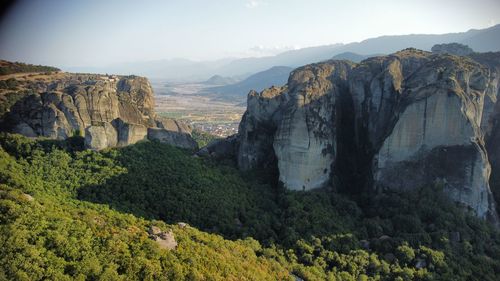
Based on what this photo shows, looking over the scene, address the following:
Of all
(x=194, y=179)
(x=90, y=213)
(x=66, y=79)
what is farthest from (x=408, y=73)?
(x=66, y=79)

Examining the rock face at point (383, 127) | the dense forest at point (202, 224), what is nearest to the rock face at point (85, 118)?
the dense forest at point (202, 224)

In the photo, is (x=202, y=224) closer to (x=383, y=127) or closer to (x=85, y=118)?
(x=85, y=118)

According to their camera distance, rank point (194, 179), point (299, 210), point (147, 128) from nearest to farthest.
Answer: point (299, 210)
point (194, 179)
point (147, 128)

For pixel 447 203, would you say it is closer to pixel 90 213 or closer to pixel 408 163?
pixel 408 163

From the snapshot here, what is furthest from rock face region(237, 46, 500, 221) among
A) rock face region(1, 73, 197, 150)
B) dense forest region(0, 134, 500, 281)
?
rock face region(1, 73, 197, 150)

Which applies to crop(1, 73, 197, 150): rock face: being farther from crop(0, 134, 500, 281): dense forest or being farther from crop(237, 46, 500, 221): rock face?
crop(237, 46, 500, 221): rock face
